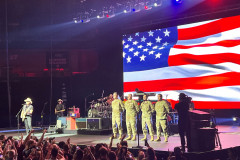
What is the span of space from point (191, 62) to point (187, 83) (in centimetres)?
103

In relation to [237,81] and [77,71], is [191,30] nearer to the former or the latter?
[237,81]

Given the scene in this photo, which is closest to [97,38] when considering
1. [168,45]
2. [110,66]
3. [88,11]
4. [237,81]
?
[110,66]

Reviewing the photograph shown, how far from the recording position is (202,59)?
16266mm

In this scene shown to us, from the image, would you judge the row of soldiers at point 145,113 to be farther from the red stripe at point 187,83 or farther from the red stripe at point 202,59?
the red stripe at point 202,59

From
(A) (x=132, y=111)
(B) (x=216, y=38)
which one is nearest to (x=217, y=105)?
(B) (x=216, y=38)

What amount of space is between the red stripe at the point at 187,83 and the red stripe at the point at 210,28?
2.03 m

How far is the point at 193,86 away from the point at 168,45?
2591 mm

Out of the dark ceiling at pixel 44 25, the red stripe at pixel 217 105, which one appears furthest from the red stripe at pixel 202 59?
the dark ceiling at pixel 44 25

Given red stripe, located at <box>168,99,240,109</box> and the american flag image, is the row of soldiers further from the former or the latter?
the american flag image

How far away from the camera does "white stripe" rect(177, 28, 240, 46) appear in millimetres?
15281

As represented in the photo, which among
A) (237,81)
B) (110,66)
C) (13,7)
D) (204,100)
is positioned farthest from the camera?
(13,7)

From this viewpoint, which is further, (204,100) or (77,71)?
(77,71)

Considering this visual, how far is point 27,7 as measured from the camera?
24.6 m

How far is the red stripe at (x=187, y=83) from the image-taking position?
15.4m
